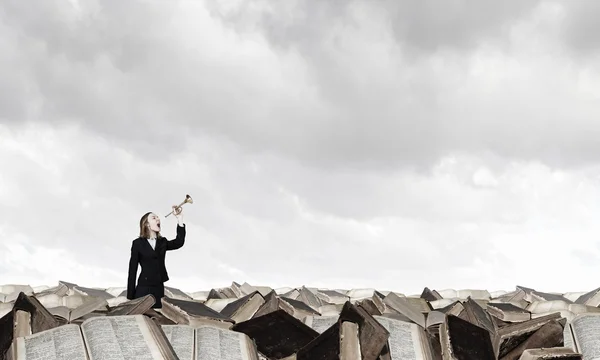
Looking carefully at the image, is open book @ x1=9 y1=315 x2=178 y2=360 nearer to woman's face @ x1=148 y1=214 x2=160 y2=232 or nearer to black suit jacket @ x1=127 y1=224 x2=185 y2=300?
black suit jacket @ x1=127 y1=224 x2=185 y2=300

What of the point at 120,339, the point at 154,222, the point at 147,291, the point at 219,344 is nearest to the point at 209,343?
the point at 219,344

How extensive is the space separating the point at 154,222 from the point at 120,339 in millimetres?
2724

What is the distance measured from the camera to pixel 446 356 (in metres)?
3.23

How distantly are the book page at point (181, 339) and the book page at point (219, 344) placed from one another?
0.03 meters

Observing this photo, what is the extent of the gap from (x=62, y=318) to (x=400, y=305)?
1.69 meters

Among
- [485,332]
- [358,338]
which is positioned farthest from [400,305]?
[358,338]

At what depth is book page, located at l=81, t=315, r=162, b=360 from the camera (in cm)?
269

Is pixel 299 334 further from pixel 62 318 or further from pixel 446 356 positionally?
pixel 62 318

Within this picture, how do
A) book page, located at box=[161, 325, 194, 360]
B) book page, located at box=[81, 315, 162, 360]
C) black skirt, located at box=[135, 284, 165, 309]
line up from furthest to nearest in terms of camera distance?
black skirt, located at box=[135, 284, 165, 309] < book page, located at box=[161, 325, 194, 360] < book page, located at box=[81, 315, 162, 360]

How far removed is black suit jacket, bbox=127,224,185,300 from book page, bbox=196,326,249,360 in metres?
2.25

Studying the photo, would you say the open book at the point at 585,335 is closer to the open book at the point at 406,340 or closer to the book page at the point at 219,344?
the open book at the point at 406,340

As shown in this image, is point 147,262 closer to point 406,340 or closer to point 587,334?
point 406,340

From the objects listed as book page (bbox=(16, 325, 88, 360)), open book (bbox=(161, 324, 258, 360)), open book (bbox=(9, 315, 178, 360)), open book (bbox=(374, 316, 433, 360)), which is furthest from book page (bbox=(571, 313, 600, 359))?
book page (bbox=(16, 325, 88, 360))

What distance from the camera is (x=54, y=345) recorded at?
9.23 ft
